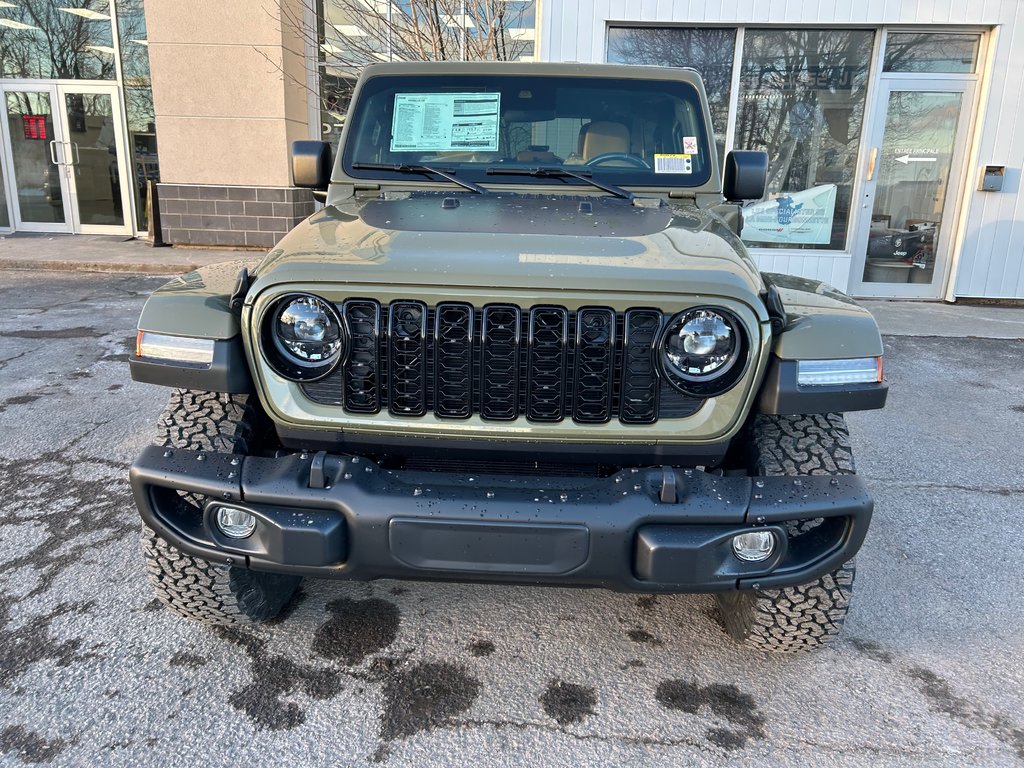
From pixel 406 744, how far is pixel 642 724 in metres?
0.69

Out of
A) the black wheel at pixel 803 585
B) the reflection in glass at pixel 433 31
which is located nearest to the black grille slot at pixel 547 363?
the black wheel at pixel 803 585

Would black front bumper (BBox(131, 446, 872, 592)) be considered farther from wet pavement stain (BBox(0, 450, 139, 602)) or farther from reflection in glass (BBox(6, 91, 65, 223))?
reflection in glass (BBox(6, 91, 65, 223))

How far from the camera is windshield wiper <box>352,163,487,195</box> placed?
9.87 feet

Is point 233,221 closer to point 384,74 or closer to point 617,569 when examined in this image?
point 384,74

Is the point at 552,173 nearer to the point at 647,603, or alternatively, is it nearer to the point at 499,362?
the point at 499,362

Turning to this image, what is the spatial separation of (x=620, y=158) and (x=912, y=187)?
712 centimetres

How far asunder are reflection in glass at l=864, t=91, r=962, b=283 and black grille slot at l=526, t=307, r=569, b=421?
814 centimetres

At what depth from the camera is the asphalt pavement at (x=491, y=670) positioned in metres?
2.10

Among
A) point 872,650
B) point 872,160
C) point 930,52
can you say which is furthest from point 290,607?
point 930,52

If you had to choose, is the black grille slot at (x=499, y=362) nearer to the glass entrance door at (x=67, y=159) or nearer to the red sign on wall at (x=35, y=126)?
the glass entrance door at (x=67, y=159)

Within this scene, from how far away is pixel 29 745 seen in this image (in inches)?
80.2

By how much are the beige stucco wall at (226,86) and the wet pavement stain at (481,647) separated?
30.5 feet

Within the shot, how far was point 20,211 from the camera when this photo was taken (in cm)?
1238

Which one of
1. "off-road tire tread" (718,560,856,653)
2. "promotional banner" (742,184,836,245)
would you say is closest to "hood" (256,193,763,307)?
"off-road tire tread" (718,560,856,653)
